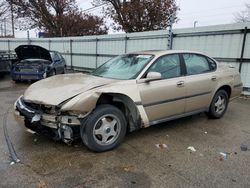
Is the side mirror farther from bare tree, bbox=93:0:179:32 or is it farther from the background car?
bare tree, bbox=93:0:179:32

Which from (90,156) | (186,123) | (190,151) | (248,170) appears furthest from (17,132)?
(248,170)

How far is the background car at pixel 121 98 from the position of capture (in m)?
3.17

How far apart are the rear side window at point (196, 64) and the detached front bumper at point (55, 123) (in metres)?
2.42

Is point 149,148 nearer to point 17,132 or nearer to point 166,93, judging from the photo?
point 166,93

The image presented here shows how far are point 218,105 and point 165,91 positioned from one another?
73.6 inches

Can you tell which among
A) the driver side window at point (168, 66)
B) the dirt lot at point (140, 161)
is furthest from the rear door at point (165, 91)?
the dirt lot at point (140, 161)

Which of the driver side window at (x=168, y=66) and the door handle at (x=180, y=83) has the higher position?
the driver side window at (x=168, y=66)

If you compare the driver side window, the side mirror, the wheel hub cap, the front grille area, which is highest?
the driver side window

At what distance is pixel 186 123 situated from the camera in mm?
4887

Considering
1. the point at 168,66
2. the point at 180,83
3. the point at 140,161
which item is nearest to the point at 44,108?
the point at 140,161

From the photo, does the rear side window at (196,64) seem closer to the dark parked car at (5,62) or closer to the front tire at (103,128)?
the front tire at (103,128)

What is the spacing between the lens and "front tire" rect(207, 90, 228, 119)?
5008mm

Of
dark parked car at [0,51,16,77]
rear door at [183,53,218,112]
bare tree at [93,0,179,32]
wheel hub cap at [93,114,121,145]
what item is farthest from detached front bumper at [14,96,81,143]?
bare tree at [93,0,179,32]

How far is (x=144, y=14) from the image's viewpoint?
17.4 meters
